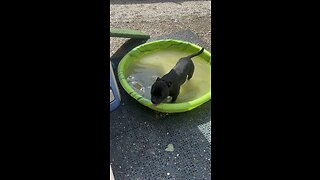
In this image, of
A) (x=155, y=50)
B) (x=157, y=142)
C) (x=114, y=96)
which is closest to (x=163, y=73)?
(x=155, y=50)

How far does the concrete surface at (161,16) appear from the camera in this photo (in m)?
3.35

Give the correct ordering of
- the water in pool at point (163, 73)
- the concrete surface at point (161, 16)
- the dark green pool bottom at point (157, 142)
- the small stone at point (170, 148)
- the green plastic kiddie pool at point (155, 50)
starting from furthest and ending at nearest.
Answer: the concrete surface at point (161, 16), the water in pool at point (163, 73), the green plastic kiddie pool at point (155, 50), the small stone at point (170, 148), the dark green pool bottom at point (157, 142)

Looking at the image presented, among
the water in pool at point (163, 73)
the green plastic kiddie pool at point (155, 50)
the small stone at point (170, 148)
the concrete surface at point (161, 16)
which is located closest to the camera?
the small stone at point (170, 148)

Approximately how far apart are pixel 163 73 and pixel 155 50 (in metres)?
0.35

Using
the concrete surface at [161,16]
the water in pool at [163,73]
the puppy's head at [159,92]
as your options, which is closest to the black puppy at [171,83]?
the puppy's head at [159,92]

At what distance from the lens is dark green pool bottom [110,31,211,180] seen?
1.85 m

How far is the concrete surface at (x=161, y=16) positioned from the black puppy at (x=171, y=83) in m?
0.94

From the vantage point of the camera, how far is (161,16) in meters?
3.59

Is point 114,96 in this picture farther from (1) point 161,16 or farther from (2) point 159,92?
(1) point 161,16

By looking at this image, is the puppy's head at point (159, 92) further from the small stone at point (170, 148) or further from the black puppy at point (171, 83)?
the small stone at point (170, 148)
